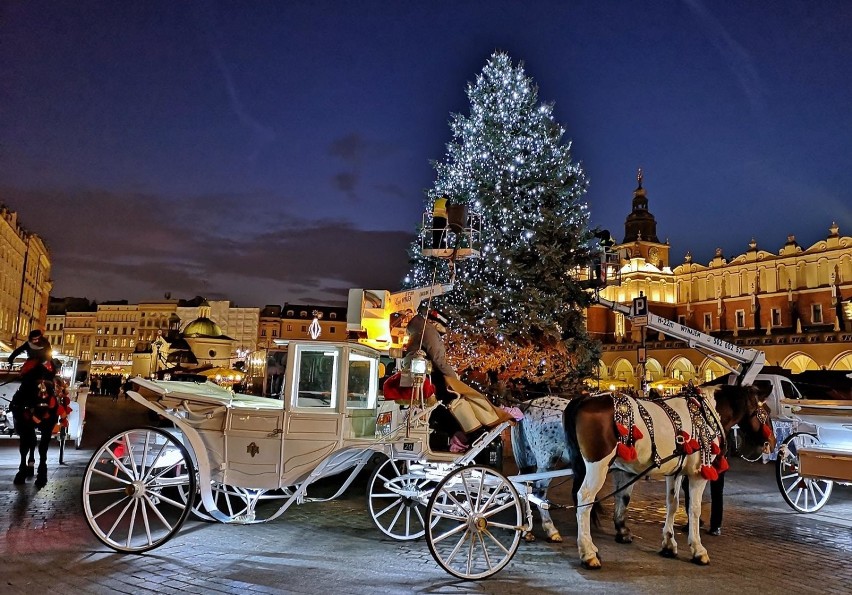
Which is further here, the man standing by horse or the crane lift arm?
the crane lift arm

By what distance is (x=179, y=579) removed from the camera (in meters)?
5.54

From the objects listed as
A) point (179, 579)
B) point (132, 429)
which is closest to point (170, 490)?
point (132, 429)

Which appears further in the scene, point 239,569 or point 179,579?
point 239,569

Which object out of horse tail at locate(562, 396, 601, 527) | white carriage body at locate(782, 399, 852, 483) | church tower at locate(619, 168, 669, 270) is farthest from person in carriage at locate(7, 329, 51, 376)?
church tower at locate(619, 168, 669, 270)

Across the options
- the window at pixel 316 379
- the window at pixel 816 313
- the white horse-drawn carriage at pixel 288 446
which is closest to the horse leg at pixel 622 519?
the white horse-drawn carriage at pixel 288 446

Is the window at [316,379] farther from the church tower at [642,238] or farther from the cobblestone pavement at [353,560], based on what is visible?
the church tower at [642,238]

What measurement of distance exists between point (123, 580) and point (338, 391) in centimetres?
262

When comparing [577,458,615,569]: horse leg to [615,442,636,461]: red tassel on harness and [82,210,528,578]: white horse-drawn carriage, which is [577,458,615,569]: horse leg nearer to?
[615,442,636,461]: red tassel on harness

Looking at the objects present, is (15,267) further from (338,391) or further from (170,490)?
(338,391)

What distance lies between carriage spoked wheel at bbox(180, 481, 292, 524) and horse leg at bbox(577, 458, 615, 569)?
10.6 feet

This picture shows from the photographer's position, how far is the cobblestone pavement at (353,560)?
553 cm

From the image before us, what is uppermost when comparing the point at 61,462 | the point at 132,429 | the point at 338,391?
the point at 338,391

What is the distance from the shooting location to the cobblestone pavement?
5.53 m

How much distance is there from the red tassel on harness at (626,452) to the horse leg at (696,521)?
36.4 inches
